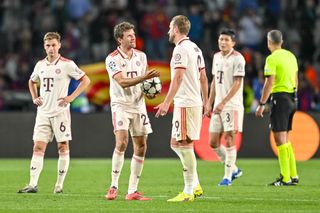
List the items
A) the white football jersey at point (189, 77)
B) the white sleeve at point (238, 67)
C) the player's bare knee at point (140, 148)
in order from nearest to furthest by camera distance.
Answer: the white football jersey at point (189, 77)
the player's bare knee at point (140, 148)
the white sleeve at point (238, 67)

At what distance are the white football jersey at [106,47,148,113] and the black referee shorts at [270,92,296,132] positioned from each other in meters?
3.27

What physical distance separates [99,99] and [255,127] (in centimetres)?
510

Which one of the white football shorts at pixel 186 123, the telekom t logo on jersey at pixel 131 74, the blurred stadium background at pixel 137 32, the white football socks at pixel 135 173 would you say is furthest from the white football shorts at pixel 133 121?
the blurred stadium background at pixel 137 32

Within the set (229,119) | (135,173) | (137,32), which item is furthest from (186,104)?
(137,32)

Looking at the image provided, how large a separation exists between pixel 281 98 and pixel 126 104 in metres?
3.56

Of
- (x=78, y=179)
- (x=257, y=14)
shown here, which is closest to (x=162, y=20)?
(x=257, y=14)

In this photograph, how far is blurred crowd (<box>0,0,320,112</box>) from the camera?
2703cm

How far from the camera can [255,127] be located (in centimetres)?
2291

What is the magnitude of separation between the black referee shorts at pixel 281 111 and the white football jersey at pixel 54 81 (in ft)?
10.8

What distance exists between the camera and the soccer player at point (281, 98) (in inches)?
627

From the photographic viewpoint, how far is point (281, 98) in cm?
1608

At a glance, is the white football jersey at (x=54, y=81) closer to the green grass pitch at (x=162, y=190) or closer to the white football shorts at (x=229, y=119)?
the green grass pitch at (x=162, y=190)

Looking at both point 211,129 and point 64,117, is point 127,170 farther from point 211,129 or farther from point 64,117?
point 64,117

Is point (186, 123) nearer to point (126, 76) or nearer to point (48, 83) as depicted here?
point (126, 76)
